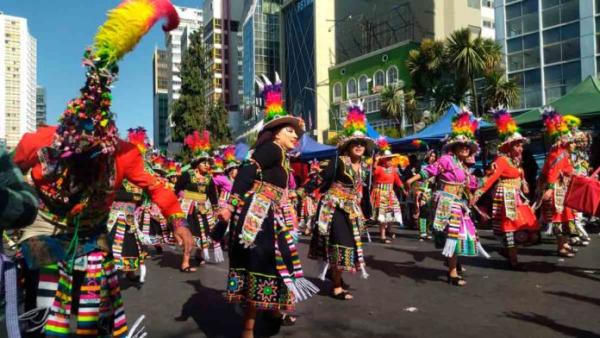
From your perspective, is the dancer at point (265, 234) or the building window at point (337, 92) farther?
the building window at point (337, 92)

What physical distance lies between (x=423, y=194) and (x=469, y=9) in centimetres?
3702

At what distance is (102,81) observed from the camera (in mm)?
3137

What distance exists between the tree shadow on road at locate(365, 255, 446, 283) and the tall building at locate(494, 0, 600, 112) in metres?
21.7

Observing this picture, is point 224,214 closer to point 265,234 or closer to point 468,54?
point 265,234

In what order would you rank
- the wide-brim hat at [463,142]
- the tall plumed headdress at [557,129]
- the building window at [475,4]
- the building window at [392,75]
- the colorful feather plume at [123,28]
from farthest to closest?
the building window at [475,4], the building window at [392,75], the tall plumed headdress at [557,129], the wide-brim hat at [463,142], the colorful feather plume at [123,28]

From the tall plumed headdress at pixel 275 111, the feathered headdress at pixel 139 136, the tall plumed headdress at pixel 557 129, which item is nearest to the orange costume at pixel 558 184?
the tall plumed headdress at pixel 557 129

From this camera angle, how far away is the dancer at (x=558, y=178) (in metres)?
8.10

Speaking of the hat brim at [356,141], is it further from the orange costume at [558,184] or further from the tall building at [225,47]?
the tall building at [225,47]

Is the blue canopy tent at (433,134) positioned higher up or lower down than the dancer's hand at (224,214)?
higher up

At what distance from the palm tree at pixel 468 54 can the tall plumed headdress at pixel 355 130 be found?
60.1ft

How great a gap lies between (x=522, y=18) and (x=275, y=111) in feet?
96.8

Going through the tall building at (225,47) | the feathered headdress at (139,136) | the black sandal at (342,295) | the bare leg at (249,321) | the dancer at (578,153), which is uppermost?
the tall building at (225,47)

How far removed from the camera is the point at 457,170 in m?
6.89

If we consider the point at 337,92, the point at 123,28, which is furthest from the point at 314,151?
the point at 337,92
